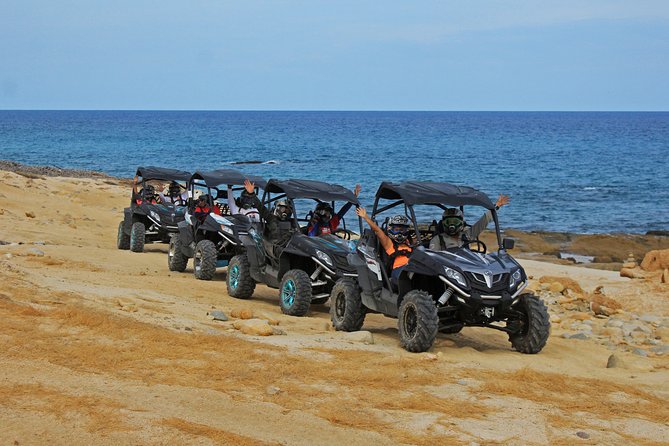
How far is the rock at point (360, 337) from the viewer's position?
1102 centimetres

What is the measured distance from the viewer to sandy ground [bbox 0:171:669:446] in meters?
7.18

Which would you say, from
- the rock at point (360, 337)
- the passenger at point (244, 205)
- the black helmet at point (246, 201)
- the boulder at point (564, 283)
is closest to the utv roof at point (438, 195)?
the rock at point (360, 337)

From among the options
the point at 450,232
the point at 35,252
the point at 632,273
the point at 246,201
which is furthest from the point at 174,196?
the point at 450,232

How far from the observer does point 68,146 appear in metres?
90.7

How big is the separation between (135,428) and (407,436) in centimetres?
208

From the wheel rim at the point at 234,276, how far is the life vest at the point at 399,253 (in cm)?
415

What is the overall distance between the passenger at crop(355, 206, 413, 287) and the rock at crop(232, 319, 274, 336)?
1698 millimetres

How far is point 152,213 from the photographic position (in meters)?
20.9

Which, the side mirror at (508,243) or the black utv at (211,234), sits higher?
the side mirror at (508,243)

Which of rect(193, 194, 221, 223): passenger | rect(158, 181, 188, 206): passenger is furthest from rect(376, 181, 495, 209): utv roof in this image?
rect(158, 181, 188, 206): passenger

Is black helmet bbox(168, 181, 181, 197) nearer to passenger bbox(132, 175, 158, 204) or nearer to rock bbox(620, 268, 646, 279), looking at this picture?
passenger bbox(132, 175, 158, 204)

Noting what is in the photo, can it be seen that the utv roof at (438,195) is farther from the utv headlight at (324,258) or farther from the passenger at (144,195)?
the passenger at (144,195)

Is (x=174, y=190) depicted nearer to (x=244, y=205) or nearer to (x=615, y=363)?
(x=244, y=205)

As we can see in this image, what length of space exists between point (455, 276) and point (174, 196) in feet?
40.9
